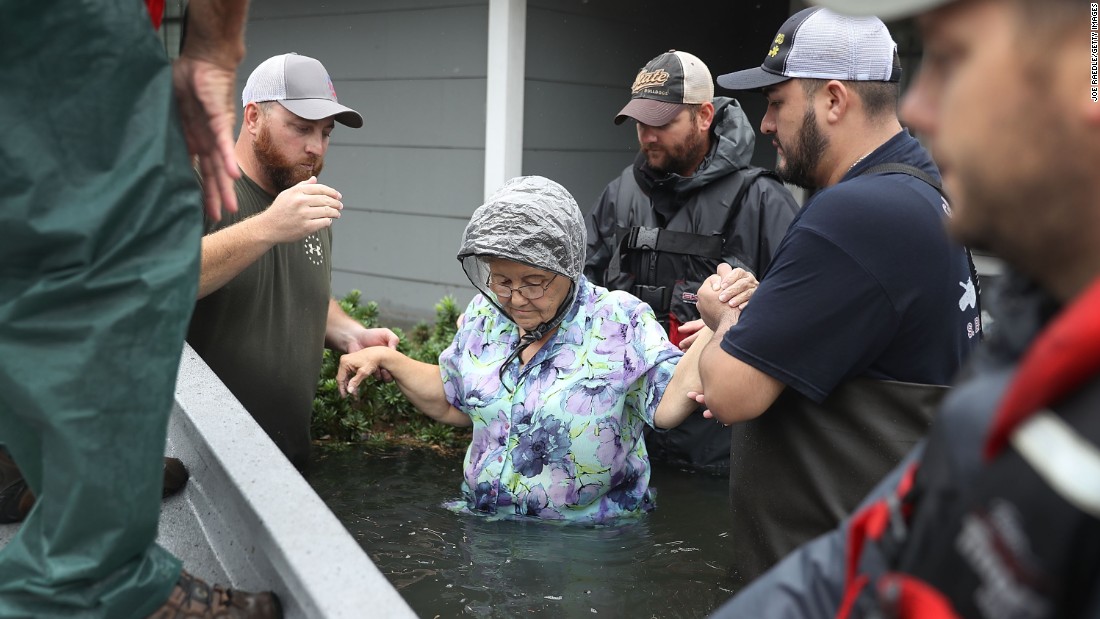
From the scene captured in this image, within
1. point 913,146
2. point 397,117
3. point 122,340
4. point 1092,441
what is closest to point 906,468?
point 1092,441

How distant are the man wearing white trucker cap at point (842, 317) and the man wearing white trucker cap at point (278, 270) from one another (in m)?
1.63

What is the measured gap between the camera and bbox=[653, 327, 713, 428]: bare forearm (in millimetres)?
3350

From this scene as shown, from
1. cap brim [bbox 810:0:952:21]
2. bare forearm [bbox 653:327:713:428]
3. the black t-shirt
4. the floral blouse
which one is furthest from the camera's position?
A: the floral blouse

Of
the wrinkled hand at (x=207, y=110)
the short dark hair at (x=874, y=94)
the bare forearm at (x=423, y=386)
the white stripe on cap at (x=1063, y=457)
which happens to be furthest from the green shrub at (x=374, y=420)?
the white stripe on cap at (x=1063, y=457)

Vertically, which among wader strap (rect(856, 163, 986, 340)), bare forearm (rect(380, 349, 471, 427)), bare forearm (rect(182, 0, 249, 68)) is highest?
bare forearm (rect(182, 0, 249, 68))

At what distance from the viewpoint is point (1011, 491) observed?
83 cm

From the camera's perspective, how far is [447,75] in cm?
821

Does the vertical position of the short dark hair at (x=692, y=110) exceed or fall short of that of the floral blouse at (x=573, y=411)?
it exceeds it

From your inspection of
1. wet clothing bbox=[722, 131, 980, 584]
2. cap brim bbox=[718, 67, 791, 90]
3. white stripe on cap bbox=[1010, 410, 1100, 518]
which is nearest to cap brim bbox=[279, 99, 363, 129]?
cap brim bbox=[718, 67, 791, 90]

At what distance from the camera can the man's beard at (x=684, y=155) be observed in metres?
5.42

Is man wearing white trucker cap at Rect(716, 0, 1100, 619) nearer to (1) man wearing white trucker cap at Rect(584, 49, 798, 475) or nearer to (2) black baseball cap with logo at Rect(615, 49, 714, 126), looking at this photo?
(1) man wearing white trucker cap at Rect(584, 49, 798, 475)

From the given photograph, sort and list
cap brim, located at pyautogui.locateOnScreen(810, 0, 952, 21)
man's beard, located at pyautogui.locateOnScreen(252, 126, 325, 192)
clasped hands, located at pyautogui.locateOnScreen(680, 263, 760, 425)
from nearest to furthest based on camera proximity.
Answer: cap brim, located at pyautogui.locateOnScreen(810, 0, 952, 21)
clasped hands, located at pyautogui.locateOnScreen(680, 263, 760, 425)
man's beard, located at pyautogui.locateOnScreen(252, 126, 325, 192)

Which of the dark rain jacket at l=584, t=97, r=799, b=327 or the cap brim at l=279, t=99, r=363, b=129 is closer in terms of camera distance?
the cap brim at l=279, t=99, r=363, b=129

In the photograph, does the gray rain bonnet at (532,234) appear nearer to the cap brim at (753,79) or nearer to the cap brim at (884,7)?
the cap brim at (753,79)
